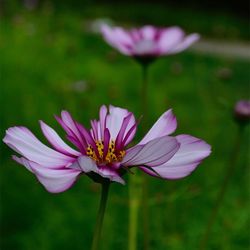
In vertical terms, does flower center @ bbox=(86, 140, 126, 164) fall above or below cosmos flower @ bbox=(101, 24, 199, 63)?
below

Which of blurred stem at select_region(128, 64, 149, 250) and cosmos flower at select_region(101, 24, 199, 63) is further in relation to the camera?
cosmos flower at select_region(101, 24, 199, 63)

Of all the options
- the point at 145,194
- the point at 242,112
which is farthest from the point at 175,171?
the point at 242,112

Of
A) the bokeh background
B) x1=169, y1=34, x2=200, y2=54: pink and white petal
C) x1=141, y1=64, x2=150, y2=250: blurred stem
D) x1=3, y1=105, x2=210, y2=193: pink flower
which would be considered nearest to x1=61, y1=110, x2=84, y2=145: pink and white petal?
x1=3, y1=105, x2=210, y2=193: pink flower

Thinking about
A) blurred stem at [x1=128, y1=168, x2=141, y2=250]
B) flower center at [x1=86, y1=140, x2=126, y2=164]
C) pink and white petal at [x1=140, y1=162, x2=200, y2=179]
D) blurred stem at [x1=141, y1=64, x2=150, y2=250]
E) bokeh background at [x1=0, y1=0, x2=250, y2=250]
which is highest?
pink and white petal at [x1=140, y1=162, x2=200, y2=179]

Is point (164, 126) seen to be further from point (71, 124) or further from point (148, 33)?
point (148, 33)

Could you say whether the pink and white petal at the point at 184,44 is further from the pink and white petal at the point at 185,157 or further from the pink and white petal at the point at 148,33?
the pink and white petal at the point at 185,157

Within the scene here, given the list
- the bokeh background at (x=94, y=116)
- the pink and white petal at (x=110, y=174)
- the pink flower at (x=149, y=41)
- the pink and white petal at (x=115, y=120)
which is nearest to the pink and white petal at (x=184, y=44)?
the pink flower at (x=149, y=41)

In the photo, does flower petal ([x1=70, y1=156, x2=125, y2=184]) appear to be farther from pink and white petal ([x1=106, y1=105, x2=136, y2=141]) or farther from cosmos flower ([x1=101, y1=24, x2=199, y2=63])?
cosmos flower ([x1=101, y1=24, x2=199, y2=63])

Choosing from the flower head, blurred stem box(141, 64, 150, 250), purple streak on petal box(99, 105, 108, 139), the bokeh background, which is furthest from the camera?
the bokeh background
